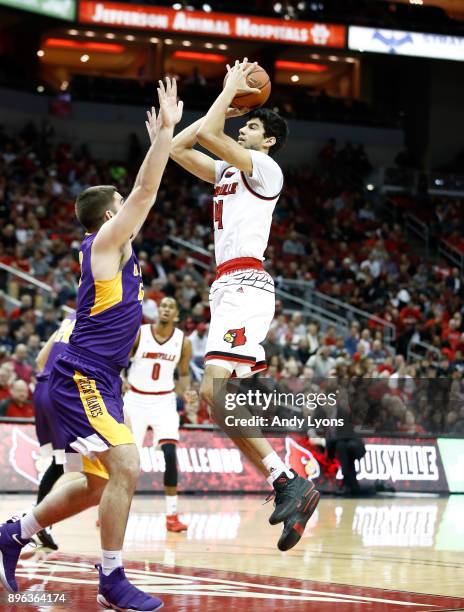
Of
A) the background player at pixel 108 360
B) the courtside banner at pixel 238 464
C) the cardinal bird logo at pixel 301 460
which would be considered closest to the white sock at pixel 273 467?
the background player at pixel 108 360

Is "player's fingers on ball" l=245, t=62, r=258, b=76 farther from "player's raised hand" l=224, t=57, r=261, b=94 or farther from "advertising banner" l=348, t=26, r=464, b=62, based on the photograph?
"advertising banner" l=348, t=26, r=464, b=62

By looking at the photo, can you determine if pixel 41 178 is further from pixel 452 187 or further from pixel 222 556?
pixel 222 556

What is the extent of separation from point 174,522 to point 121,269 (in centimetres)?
535

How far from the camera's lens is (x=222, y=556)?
8.86 m

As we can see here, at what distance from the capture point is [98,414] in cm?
597

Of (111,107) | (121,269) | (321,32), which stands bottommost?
(121,269)

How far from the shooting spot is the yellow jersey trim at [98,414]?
5.93m

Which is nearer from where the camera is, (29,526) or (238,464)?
(29,526)

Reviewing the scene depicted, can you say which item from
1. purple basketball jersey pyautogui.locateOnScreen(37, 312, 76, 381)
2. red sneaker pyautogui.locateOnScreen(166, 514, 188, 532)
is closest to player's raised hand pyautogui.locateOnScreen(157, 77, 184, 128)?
purple basketball jersey pyautogui.locateOnScreen(37, 312, 76, 381)

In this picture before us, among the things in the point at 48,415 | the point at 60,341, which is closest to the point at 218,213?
the point at 60,341

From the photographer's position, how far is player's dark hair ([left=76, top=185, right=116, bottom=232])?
20.5 feet

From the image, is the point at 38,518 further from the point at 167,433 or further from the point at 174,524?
the point at 167,433

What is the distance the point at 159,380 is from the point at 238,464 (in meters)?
4.18

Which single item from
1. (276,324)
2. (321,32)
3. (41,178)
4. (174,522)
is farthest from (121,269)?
(321,32)
